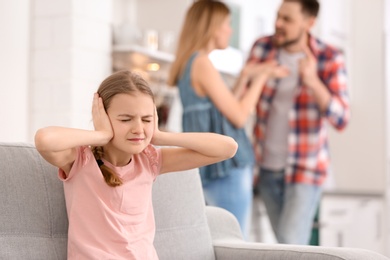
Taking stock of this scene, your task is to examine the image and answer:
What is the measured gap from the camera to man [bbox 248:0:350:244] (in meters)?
3.66

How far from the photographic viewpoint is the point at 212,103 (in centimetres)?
321

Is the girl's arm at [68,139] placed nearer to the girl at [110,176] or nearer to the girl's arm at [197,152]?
the girl at [110,176]

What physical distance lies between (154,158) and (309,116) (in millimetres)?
1882

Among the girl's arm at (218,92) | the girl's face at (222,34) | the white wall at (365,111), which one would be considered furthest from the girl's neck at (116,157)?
the white wall at (365,111)

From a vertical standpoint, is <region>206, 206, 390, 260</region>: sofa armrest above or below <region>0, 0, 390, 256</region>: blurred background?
below

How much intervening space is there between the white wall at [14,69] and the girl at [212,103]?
731 mm

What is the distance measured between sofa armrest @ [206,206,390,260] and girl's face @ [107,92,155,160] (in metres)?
0.50

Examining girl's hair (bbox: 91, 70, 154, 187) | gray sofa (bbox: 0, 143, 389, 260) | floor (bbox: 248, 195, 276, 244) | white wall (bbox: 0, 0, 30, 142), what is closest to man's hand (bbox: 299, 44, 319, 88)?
floor (bbox: 248, 195, 276, 244)

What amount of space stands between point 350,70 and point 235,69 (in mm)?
1613

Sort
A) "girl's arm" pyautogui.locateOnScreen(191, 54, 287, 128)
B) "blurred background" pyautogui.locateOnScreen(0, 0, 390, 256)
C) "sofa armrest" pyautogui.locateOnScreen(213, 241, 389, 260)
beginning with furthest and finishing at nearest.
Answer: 1. "blurred background" pyautogui.locateOnScreen(0, 0, 390, 256)
2. "girl's arm" pyautogui.locateOnScreen(191, 54, 287, 128)
3. "sofa armrest" pyautogui.locateOnScreen(213, 241, 389, 260)

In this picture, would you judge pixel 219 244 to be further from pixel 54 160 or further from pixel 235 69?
pixel 235 69

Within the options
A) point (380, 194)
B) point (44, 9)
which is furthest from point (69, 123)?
point (380, 194)

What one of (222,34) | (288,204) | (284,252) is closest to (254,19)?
(288,204)

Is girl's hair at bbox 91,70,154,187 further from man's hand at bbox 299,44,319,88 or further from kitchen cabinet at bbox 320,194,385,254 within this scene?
kitchen cabinet at bbox 320,194,385,254
